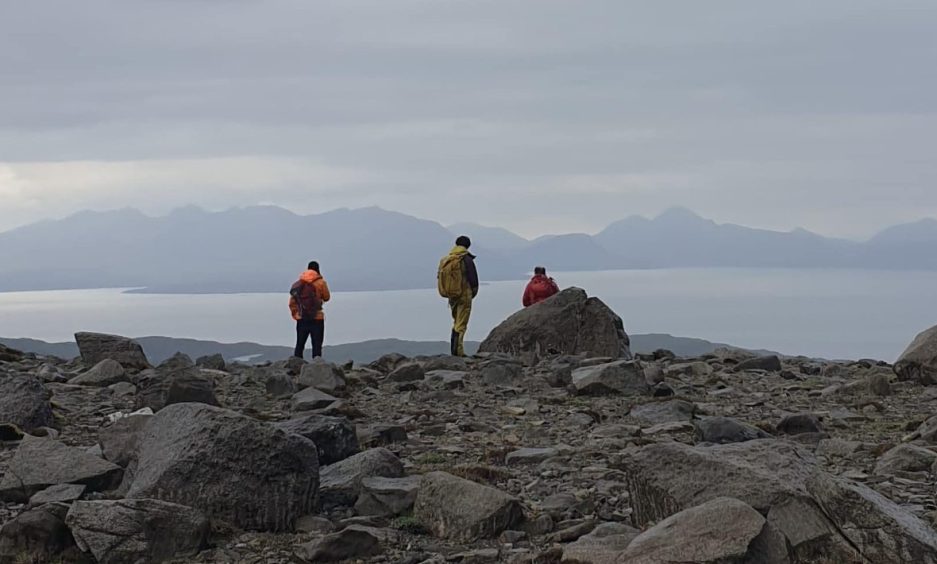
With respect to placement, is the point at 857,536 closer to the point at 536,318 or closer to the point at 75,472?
the point at 75,472

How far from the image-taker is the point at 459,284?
25.1 m

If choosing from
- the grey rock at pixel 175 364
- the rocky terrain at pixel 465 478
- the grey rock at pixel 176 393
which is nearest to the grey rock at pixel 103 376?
the grey rock at pixel 175 364

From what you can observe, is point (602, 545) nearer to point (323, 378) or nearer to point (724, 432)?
point (724, 432)

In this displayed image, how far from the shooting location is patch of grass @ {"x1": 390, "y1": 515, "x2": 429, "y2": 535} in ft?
30.0

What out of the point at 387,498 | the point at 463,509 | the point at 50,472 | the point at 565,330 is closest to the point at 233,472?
the point at 387,498

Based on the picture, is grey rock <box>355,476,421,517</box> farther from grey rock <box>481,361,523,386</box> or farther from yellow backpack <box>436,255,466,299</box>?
yellow backpack <box>436,255,466,299</box>

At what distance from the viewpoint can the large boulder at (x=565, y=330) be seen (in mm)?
24938

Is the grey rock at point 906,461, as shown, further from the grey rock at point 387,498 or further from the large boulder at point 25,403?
the large boulder at point 25,403

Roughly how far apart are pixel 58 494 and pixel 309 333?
1629 cm

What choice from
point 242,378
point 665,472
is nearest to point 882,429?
point 665,472

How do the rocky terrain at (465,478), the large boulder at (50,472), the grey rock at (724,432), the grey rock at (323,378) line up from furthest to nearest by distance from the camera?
the grey rock at (323,378) < the grey rock at (724,432) < the large boulder at (50,472) < the rocky terrain at (465,478)

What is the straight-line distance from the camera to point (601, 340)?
25.0 m

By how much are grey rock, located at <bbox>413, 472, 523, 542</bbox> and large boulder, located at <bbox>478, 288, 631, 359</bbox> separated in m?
15.3

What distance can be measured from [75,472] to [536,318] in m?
15.9
